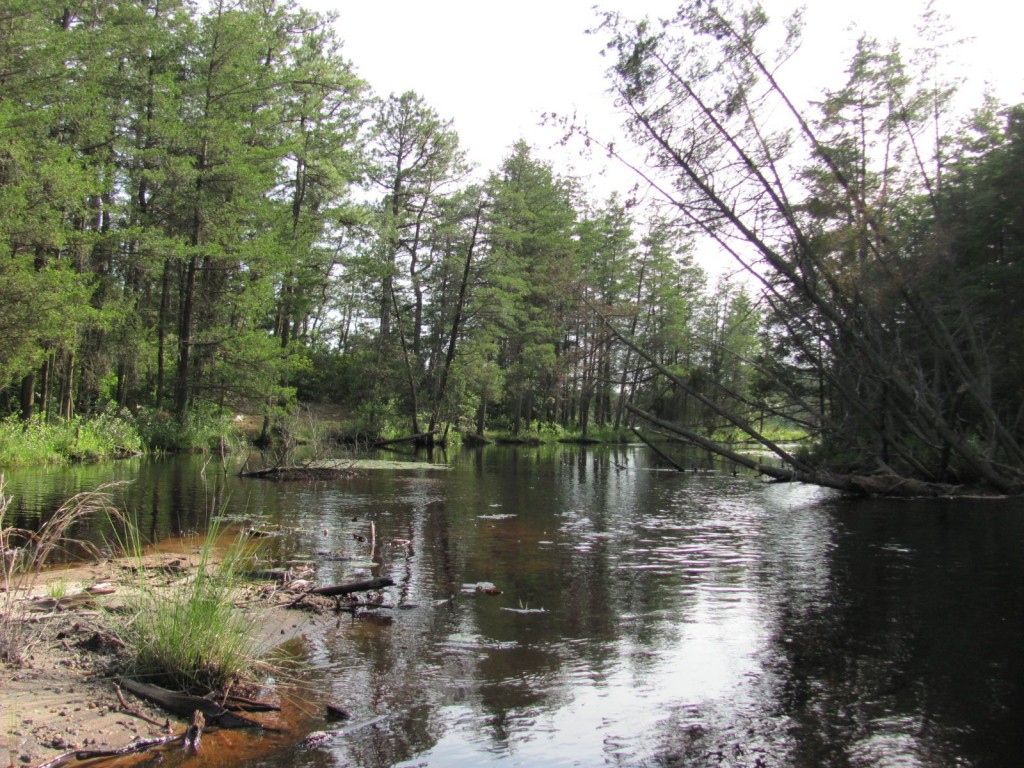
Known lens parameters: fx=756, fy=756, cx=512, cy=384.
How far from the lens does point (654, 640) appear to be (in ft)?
23.5

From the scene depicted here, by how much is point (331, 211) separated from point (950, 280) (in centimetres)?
2642

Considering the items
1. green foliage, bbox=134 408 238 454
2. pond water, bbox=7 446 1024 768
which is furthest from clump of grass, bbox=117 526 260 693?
green foliage, bbox=134 408 238 454

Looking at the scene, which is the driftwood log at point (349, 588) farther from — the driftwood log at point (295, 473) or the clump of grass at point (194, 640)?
the driftwood log at point (295, 473)

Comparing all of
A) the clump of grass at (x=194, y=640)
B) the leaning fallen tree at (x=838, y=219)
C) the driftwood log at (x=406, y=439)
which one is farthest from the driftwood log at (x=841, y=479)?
the driftwood log at (x=406, y=439)

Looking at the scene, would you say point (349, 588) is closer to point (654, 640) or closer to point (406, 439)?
point (654, 640)

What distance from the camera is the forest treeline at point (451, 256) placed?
13.6 metres

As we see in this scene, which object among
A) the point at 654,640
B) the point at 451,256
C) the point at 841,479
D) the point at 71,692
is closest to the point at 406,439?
the point at 451,256

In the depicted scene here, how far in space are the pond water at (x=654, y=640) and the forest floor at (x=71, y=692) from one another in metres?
0.61

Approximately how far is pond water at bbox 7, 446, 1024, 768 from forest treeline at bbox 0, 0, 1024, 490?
3517mm

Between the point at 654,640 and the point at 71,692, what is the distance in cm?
479

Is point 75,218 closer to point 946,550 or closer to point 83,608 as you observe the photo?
point 83,608

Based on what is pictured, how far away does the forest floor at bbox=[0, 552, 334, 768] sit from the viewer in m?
4.32

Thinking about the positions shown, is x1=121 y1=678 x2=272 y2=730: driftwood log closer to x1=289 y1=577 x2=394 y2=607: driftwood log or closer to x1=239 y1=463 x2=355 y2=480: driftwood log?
x1=289 y1=577 x2=394 y2=607: driftwood log

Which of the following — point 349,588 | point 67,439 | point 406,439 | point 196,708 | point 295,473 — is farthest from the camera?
point 406,439
